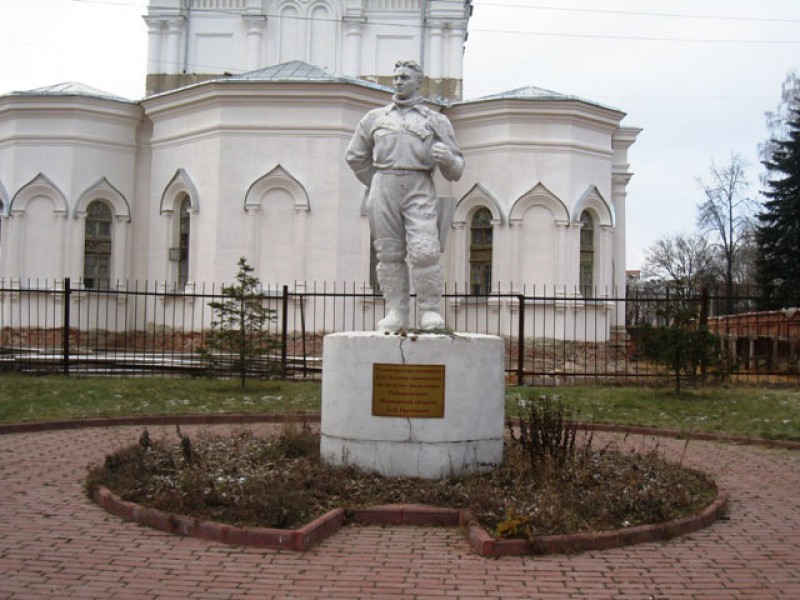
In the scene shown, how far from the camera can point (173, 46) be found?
96.0 ft

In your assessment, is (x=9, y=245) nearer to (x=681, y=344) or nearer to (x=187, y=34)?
(x=187, y=34)

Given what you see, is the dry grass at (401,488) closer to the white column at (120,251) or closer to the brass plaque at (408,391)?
the brass plaque at (408,391)

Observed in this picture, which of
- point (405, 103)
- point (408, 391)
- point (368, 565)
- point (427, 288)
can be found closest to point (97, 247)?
point (405, 103)

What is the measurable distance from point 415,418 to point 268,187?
1578 cm

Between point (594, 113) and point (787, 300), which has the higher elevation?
point (594, 113)

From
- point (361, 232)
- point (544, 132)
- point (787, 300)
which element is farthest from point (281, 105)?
point (787, 300)

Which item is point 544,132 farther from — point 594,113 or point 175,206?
point 175,206

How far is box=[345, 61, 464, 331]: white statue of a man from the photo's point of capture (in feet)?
27.1

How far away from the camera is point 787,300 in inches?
1236

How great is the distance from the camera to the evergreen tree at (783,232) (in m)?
32.3

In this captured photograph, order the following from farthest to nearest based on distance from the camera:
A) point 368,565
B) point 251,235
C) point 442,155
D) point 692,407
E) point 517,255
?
point 517,255 → point 251,235 → point 692,407 → point 442,155 → point 368,565

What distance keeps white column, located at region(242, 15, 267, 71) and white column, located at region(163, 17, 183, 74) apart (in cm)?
238

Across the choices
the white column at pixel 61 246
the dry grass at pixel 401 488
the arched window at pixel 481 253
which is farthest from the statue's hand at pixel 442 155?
the white column at pixel 61 246

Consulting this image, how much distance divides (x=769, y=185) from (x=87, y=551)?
118 feet
